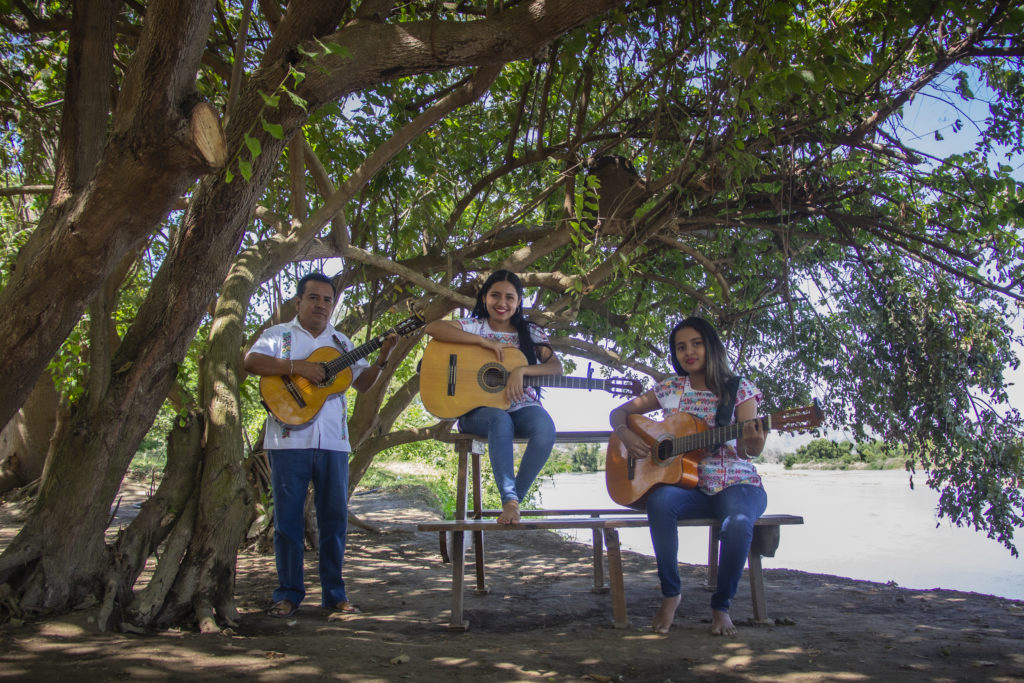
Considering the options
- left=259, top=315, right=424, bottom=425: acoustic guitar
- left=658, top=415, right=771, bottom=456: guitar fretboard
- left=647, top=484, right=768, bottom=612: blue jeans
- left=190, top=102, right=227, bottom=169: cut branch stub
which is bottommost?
left=647, top=484, right=768, bottom=612: blue jeans

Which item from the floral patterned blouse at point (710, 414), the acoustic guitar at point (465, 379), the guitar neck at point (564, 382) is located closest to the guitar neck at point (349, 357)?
the acoustic guitar at point (465, 379)

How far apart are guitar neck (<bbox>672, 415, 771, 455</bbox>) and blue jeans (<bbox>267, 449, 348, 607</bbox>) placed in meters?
1.91

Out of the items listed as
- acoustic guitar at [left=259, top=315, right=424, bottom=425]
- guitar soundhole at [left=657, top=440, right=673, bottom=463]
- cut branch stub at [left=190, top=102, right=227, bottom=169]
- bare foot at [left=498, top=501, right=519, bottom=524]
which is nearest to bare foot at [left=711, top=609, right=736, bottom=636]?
guitar soundhole at [left=657, top=440, right=673, bottom=463]

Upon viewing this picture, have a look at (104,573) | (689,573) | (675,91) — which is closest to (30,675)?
(104,573)

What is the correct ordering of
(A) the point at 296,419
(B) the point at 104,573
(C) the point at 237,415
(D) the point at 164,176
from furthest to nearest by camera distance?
(C) the point at 237,415 < (A) the point at 296,419 < (B) the point at 104,573 < (D) the point at 164,176

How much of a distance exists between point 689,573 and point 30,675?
Answer: 4680 millimetres

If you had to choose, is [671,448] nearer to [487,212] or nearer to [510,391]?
[510,391]

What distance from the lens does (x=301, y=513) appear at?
4.10 metres

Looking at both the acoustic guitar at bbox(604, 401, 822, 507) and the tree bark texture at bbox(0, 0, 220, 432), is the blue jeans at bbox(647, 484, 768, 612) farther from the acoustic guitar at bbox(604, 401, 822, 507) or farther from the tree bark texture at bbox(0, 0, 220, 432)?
the tree bark texture at bbox(0, 0, 220, 432)

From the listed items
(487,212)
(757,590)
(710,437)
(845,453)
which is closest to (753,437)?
(710,437)

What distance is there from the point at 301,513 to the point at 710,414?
2.37 metres

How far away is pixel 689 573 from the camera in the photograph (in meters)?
6.00

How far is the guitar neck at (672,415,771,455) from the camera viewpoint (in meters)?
3.91

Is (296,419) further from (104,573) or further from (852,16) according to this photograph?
(852,16)
